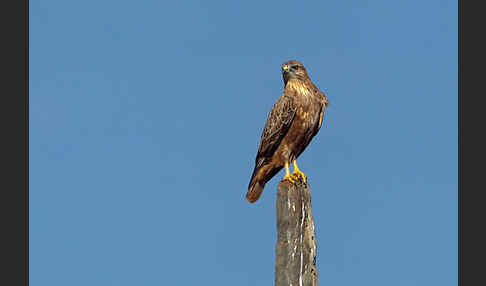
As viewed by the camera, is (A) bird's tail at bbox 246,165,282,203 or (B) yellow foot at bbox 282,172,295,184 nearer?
(B) yellow foot at bbox 282,172,295,184

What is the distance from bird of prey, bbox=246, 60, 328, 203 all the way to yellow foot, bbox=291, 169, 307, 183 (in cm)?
38

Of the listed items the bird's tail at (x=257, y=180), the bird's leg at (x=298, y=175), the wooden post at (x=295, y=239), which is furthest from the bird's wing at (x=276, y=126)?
the wooden post at (x=295, y=239)

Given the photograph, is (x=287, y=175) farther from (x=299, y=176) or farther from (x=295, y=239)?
(x=295, y=239)

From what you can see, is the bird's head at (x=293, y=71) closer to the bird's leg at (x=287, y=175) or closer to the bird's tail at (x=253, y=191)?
the bird's leg at (x=287, y=175)

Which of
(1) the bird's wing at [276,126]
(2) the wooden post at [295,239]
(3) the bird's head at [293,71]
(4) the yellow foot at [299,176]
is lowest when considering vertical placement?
(2) the wooden post at [295,239]

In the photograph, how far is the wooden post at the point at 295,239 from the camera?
30.8 ft

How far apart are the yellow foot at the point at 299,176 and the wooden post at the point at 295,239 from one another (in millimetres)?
850

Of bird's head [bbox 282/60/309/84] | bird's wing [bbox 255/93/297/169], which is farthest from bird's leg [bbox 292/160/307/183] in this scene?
bird's head [bbox 282/60/309/84]

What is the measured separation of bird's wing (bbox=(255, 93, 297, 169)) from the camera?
11.8 metres

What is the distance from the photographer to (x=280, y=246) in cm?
952

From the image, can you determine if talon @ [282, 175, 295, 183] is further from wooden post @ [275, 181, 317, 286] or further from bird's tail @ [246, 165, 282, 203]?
bird's tail @ [246, 165, 282, 203]

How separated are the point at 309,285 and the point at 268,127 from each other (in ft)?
11.4

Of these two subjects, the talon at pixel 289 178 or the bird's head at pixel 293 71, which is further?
the bird's head at pixel 293 71

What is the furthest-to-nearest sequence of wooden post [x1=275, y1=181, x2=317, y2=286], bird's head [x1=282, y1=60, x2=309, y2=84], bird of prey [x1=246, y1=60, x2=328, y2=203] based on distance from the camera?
bird's head [x1=282, y1=60, x2=309, y2=84] → bird of prey [x1=246, y1=60, x2=328, y2=203] → wooden post [x1=275, y1=181, x2=317, y2=286]
